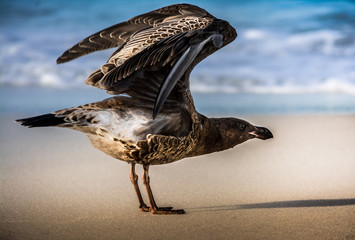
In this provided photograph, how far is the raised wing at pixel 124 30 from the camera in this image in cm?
358

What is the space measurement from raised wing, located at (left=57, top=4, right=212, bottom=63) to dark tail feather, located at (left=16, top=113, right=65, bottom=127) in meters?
0.84

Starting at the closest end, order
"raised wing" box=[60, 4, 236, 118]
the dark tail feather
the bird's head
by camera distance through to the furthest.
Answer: "raised wing" box=[60, 4, 236, 118]
the dark tail feather
the bird's head

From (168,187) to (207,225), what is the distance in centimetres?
100

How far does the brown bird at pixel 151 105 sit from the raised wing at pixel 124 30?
103 mm

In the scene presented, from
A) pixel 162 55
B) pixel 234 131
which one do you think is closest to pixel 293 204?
pixel 234 131

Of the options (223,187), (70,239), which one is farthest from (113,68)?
(223,187)

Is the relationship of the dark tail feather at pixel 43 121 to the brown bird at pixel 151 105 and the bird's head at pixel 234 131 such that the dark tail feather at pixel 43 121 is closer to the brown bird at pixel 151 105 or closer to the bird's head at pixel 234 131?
the brown bird at pixel 151 105

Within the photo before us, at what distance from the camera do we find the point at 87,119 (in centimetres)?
307

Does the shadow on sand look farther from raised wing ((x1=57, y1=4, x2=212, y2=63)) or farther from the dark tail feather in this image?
raised wing ((x1=57, y1=4, x2=212, y2=63))

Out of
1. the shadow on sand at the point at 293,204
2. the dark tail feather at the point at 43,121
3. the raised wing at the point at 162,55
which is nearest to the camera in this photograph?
the raised wing at the point at 162,55

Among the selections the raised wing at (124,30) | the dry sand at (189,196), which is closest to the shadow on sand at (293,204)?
the dry sand at (189,196)

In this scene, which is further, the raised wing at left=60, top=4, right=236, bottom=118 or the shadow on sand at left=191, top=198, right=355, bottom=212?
the shadow on sand at left=191, top=198, right=355, bottom=212

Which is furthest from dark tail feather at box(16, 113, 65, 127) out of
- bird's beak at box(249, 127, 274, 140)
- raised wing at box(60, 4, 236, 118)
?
bird's beak at box(249, 127, 274, 140)

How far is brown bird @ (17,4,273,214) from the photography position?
2814mm
